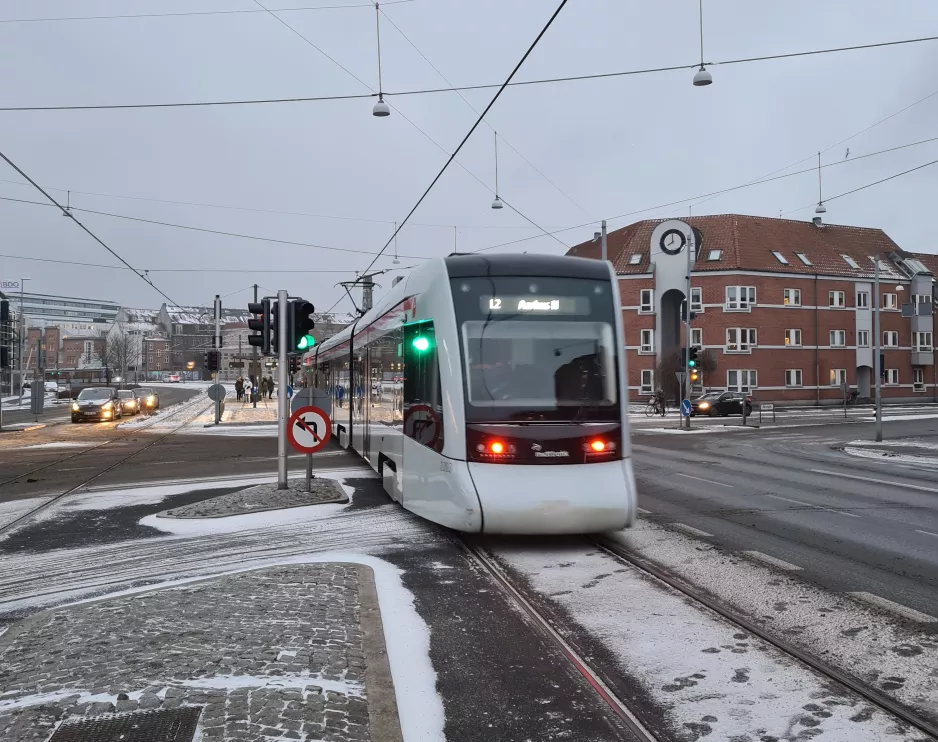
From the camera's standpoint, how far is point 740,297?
53125mm

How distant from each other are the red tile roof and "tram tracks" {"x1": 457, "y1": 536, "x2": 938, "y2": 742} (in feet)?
161

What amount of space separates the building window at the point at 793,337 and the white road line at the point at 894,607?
5157 centimetres

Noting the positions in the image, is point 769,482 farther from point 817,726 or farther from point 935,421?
point 935,421

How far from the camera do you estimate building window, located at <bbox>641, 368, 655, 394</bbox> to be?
54094 millimetres

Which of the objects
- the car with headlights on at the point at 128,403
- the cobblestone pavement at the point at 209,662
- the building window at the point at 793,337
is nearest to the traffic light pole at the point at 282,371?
the cobblestone pavement at the point at 209,662

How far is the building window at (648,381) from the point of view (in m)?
54.1

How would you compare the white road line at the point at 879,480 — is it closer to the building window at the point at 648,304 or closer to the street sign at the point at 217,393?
the street sign at the point at 217,393

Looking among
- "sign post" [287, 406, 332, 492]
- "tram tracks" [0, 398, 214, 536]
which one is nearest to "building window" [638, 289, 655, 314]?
"tram tracks" [0, 398, 214, 536]

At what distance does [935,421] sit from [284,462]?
111 ft

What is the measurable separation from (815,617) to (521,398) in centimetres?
327

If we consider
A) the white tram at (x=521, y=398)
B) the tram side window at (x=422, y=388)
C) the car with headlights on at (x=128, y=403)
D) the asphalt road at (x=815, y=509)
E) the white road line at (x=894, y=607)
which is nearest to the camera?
the white road line at (x=894, y=607)

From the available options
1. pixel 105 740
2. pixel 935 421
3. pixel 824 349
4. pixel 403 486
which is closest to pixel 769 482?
pixel 403 486

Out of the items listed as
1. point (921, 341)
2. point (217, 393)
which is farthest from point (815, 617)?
point (921, 341)

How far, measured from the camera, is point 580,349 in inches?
323
